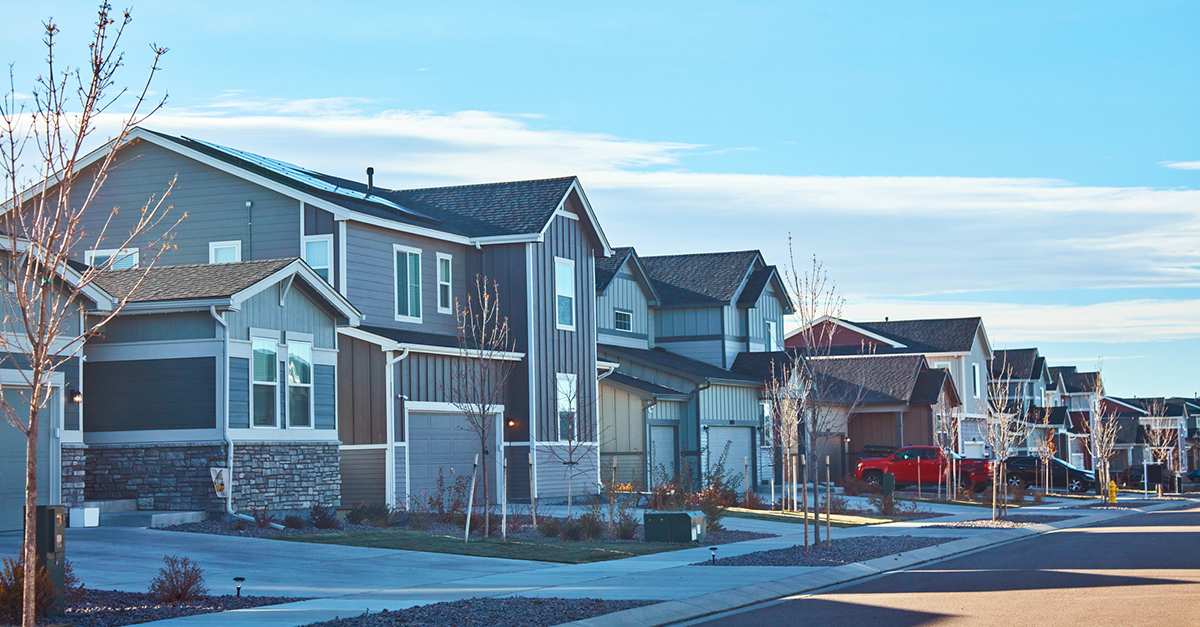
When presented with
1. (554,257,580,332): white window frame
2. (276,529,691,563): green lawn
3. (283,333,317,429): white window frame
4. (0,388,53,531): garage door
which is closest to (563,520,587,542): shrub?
(276,529,691,563): green lawn

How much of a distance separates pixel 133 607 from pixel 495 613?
3832mm

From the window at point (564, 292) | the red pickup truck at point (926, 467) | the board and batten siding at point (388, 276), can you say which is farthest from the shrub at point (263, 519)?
the red pickup truck at point (926, 467)

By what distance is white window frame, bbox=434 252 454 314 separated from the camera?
31000 millimetres

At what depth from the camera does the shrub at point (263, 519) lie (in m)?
21.0

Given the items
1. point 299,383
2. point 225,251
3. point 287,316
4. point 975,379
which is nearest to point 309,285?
point 287,316

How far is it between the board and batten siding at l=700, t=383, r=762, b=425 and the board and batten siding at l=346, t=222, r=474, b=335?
11938mm

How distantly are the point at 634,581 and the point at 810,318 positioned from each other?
22.7 ft

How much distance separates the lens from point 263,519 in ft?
69.4

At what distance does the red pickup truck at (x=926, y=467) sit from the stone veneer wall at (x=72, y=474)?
28.0 meters

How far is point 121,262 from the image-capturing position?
1126 inches

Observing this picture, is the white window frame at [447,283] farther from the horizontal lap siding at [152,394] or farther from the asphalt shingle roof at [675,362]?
the asphalt shingle roof at [675,362]

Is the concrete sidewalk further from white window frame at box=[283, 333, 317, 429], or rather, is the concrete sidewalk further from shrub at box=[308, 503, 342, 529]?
white window frame at box=[283, 333, 317, 429]

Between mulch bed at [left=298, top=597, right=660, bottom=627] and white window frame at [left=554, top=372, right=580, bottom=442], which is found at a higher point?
white window frame at [left=554, top=372, right=580, bottom=442]

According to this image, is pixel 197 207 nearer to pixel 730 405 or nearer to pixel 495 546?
pixel 495 546
